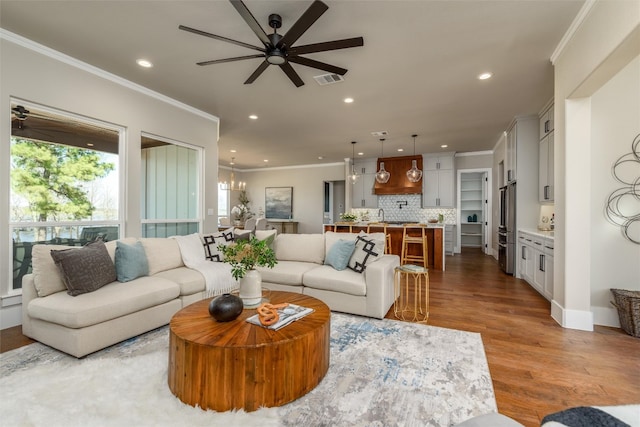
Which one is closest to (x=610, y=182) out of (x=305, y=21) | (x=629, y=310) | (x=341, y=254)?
(x=629, y=310)

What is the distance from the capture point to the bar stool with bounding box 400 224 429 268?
18.9 feet

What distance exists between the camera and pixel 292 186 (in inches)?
420

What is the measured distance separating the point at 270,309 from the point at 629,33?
3.11 meters

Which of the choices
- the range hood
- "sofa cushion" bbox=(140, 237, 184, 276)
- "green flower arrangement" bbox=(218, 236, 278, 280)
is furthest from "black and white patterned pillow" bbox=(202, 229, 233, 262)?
the range hood

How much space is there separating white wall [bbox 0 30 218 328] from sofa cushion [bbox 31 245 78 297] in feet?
2.48

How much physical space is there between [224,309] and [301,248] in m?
2.18

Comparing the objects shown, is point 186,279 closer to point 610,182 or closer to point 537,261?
point 610,182

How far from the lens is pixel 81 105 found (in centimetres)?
343

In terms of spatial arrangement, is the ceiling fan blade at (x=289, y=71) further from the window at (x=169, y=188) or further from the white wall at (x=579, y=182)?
the window at (x=169, y=188)

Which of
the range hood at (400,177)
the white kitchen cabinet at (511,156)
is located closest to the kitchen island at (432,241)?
the white kitchen cabinet at (511,156)

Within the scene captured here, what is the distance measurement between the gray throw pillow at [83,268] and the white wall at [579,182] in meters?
4.53

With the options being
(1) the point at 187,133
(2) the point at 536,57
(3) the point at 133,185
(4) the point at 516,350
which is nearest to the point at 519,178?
(2) the point at 536,57

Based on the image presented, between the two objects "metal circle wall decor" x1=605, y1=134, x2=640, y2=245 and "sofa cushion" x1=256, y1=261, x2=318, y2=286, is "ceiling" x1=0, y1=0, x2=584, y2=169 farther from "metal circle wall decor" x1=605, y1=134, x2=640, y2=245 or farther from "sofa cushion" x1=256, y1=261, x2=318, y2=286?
"sofa cushion" x1=256, y1=261, x2=318, y2=286

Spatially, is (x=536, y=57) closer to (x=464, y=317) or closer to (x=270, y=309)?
(x=464, y=317)
